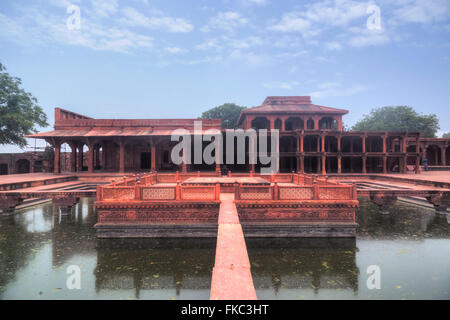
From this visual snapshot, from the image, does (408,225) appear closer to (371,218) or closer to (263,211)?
(371,218)

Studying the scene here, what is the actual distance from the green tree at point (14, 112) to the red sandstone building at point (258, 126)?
6.95 metres

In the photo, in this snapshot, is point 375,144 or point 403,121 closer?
point 375,144

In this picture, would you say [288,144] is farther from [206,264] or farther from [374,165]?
[206,264]

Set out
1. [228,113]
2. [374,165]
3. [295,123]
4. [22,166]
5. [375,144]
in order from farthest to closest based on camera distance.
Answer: [228,113] < [22,166] < [295,123] < [375,144] < [374,165]

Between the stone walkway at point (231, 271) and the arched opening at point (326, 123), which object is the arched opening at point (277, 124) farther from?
the stone walkway at point (231, 271)

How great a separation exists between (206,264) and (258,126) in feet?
79.1

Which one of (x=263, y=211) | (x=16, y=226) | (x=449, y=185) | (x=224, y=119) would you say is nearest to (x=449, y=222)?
(x=449, y=185)

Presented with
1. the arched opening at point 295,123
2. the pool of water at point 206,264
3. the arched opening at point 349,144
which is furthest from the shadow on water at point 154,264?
the arched opening at point 349,144

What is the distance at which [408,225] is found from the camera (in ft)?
32.2

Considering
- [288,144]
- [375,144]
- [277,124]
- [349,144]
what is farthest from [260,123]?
[375,144]

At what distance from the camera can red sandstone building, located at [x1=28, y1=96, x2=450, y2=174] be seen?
852 inches

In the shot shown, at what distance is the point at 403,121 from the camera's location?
44969 millimetres
